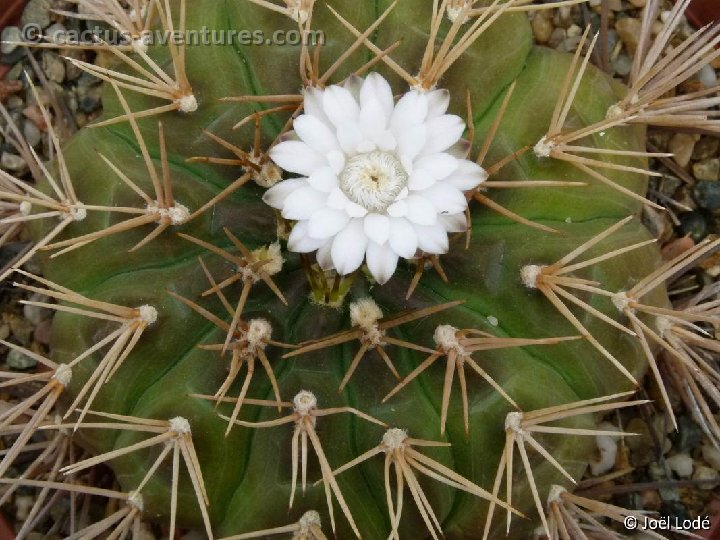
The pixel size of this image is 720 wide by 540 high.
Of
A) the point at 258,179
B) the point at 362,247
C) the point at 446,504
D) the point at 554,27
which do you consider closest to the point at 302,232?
the point at 362,247

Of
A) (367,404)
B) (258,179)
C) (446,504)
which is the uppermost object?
(258,179)

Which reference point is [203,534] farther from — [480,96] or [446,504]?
[480,96]

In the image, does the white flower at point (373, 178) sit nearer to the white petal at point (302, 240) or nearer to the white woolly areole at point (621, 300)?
the white petal at point (302, 240)

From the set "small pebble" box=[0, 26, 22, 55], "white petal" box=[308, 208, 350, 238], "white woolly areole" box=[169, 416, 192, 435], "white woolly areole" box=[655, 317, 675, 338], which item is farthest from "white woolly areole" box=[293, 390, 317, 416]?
"small pebble" box=[0, 26, 22, 55]

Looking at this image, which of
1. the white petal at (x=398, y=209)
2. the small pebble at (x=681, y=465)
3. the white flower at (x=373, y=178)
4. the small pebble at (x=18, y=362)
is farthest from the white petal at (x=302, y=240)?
the small pebble at (x=681, y=465)

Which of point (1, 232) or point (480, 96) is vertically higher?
point (480, 96)

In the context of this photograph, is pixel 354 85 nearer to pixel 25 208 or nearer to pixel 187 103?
pixel 187 103
